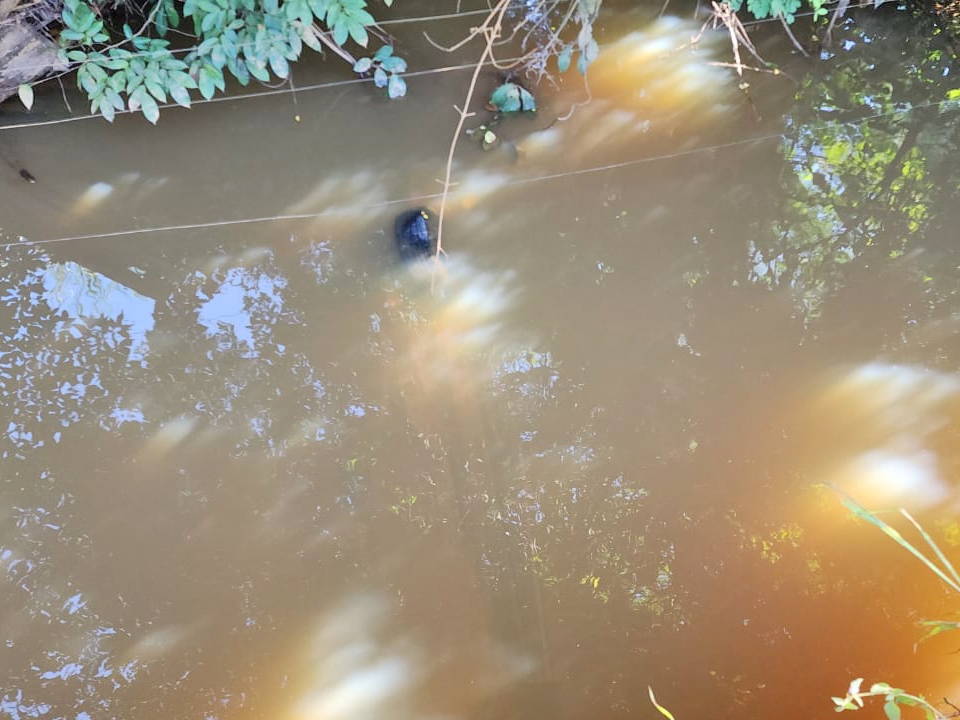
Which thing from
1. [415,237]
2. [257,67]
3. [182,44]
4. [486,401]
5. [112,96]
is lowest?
[486,401]

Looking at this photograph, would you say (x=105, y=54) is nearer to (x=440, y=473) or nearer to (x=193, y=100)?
(x=193, y=100)

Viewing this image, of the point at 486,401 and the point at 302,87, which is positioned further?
the point at 302,87

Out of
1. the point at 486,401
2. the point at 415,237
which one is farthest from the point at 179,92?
the point at 486,401

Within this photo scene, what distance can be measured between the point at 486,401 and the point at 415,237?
656mm

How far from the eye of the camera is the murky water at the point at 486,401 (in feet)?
5.99

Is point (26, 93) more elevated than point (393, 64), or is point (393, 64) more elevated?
point (26, 93)

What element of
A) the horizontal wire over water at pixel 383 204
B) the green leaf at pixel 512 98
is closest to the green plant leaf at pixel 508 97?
Answer: the green leaf at pixel 512 98

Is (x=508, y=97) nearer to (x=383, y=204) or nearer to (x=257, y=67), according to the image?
(x=383, y=204)

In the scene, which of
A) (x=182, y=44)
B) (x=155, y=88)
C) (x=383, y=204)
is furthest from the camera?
(x=182, y=44)

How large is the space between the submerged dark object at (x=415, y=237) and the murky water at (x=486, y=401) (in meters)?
0.08

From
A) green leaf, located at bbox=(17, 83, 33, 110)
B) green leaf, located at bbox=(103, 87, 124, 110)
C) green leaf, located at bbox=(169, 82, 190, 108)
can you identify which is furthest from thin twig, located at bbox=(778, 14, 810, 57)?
green leaf, located at bbox=(17, 83, 33, 110)

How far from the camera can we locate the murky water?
5.99 feet

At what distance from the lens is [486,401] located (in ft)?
7.00

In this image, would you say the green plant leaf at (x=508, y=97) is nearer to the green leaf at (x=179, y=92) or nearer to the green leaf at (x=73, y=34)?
the green leaf at (x=179, y=92)
